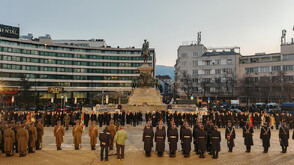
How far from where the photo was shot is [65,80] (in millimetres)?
83500

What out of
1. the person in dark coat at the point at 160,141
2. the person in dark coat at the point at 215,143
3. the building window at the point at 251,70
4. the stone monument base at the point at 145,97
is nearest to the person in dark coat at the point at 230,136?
the person in dark coat at the point at 215,143

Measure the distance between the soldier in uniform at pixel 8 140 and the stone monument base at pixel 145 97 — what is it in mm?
25718

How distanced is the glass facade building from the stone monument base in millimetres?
49023

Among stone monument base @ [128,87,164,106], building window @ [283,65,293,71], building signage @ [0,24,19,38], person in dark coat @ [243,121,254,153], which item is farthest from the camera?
building signage @ [0,24,19,38]

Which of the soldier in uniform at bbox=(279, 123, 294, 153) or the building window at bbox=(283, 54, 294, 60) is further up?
the building window at bbox=(283, 54, 294, 60)

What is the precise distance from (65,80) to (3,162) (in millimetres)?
76895

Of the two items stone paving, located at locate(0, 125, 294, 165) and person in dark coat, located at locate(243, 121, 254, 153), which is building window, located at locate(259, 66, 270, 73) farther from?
person in dark coat, located at locate(243, 121, 254, 153)

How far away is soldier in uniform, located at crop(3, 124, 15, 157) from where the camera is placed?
11827mm

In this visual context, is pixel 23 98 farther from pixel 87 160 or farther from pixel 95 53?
pixel 87 160

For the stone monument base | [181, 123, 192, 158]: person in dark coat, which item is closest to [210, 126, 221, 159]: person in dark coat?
[181, 123, 192, 158]: person in dark coat

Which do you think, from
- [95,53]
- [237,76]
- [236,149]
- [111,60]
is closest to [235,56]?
[237,76]

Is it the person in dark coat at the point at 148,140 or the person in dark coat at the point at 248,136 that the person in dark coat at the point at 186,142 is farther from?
the person in dark coat at the point at 248,136

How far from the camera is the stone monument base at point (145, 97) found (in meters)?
38.0

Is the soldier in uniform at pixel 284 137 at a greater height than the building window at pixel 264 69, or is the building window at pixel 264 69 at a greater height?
the building window at pixel 264 69
